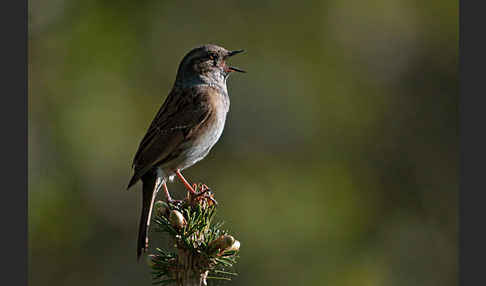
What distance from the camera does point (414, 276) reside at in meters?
8.64

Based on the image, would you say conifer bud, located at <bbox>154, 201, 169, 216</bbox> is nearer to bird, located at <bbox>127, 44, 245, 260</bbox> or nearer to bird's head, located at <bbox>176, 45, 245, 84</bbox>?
bird, located at <bbox>127, 44, 245, 260</bbox>

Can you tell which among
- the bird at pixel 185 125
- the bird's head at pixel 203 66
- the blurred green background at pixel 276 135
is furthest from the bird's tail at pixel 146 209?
the blurred green background at pixel 276 135

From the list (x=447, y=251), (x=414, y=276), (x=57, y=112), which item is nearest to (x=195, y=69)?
(x=57, y=112)

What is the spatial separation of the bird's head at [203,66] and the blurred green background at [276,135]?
5.64 feet

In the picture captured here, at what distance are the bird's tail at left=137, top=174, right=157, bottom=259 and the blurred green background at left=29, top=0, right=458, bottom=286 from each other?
185 centimetres

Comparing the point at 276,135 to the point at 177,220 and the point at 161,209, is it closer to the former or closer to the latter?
the point at 161,209

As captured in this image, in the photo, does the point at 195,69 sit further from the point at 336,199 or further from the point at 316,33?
the point at 316,33

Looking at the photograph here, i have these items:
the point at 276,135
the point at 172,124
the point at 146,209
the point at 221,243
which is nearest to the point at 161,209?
the point at 221,243

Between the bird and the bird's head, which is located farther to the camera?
the bird's head

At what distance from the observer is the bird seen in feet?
19.6

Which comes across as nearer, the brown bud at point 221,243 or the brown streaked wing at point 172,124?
the brown bud at point 221,243

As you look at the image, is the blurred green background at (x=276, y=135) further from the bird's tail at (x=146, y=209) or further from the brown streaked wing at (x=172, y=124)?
the bird's tail at (x=146, y=209)

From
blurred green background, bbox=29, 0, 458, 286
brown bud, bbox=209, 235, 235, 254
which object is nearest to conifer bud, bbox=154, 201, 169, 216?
brown bud, bbox=209, 235, 235, 254

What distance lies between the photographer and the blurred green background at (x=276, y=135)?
7941 millimetres
